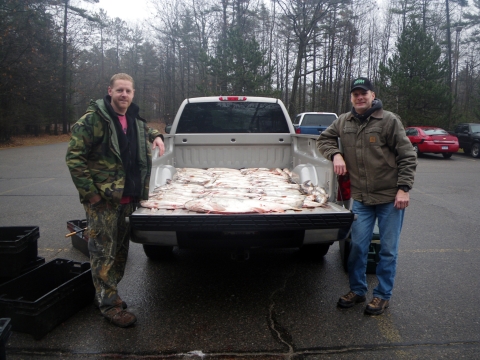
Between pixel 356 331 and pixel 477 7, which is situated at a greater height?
pixel 477 7

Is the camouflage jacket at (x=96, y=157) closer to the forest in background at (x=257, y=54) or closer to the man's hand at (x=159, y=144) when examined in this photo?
the man's hand at (x=159, y=144)

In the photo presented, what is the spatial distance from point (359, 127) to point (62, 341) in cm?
291

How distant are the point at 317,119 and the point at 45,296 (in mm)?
17864

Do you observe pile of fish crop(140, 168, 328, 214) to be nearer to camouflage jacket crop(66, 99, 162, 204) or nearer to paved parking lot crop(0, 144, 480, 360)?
camouflage jacket crop(66, 99, 162, 204)

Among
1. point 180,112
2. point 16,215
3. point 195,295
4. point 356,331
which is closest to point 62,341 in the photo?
point 195,295

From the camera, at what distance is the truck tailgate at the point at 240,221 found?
3.16 m

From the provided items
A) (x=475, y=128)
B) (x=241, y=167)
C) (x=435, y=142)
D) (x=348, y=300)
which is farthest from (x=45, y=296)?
(x=475, y=128)

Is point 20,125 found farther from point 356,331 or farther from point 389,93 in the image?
point 356,331

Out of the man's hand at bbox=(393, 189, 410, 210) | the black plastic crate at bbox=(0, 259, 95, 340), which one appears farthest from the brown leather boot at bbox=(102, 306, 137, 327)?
the man's hand at bbox=(393, 189, 410, 210)

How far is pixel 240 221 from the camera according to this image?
3145mm

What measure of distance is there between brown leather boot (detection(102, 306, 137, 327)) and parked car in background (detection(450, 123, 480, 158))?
68.0 ft

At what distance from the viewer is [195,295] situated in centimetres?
394

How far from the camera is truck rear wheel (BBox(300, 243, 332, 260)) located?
186 inches

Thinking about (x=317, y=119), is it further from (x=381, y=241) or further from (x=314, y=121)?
(x=381, y=241)
